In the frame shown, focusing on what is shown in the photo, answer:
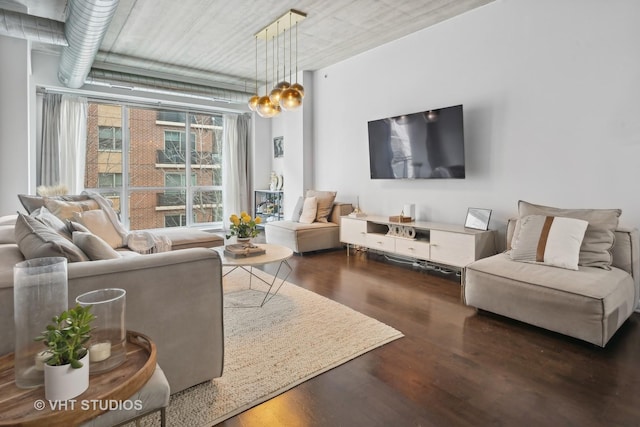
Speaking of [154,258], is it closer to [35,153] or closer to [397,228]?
[397,228]

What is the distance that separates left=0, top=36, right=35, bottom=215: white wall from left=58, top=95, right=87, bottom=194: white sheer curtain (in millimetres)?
1312

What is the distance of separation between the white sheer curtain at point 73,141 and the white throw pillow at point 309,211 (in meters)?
3.66

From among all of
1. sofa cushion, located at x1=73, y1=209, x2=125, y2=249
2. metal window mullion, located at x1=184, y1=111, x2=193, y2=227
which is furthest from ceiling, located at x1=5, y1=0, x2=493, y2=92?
sofa cushion, located at x1=73, y1=209, x2=125, y2=249

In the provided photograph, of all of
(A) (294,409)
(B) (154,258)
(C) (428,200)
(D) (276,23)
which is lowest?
(A) (294,409)

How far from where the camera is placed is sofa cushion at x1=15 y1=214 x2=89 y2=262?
155 cm

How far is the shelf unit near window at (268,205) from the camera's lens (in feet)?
23.3

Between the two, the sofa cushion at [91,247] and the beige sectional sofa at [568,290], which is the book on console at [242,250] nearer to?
the sofa cushion at [91,247]

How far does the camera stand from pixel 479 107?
393cm

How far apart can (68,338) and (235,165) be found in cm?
667

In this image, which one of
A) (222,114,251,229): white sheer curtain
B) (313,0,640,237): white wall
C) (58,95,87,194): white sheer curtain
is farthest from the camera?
(222,114,251,229): white sheer curtain

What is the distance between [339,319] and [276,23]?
11.1ft

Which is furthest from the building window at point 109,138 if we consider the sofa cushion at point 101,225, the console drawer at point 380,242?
the console drawer at point 380,242

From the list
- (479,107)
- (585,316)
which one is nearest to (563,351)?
(585,316)

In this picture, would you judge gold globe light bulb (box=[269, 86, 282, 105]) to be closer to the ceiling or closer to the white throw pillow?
the ceiling
